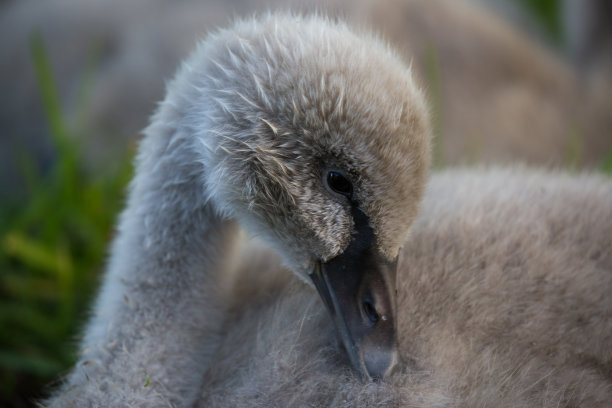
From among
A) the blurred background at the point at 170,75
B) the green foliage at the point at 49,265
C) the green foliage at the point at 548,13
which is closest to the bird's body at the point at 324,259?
the green foliage at the point at 49,265

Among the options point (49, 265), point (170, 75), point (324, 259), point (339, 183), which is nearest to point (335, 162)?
point (339, 183)

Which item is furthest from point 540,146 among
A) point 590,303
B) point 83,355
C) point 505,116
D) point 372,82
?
point 83,355

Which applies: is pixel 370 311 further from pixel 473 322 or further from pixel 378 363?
pixel 473 322

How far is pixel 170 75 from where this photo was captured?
2.80 m

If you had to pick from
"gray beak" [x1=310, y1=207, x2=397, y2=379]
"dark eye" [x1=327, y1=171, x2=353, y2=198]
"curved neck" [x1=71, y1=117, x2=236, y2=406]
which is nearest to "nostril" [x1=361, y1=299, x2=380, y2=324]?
"gray beak" [x1=310, y1=207, x2=397, y2=379]

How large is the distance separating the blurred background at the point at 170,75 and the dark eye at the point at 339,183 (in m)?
1.12

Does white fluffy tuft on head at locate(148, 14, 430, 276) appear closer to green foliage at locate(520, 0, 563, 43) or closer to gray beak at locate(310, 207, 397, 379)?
gray beak at locate(310, 207, 397, 379)

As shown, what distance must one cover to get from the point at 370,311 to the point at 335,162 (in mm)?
277

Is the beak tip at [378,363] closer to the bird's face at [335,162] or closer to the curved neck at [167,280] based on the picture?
the bird's face at [335,162]

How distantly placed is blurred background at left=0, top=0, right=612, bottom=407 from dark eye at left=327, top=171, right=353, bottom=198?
1124 millimetres

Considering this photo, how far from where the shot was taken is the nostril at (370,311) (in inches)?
51.8

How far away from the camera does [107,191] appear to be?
236 centimetres

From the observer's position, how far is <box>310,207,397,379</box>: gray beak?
1.30 m

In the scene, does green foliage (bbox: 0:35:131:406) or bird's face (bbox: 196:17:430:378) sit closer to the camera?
bird's face (bbox: 196:17:430:378)
